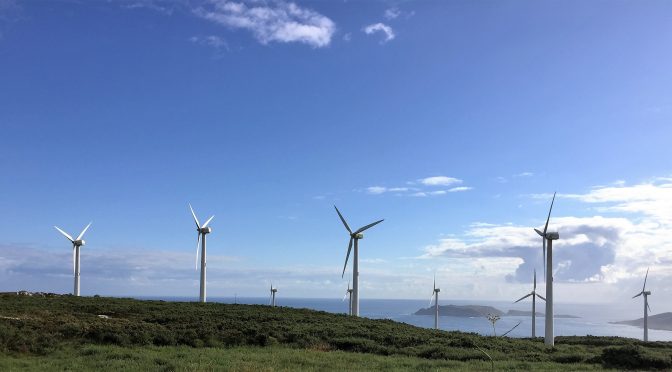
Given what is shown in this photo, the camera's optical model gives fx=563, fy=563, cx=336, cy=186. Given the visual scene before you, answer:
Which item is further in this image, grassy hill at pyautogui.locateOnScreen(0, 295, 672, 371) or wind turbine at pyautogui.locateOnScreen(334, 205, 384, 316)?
wind turbine at pyautogui.locateOnScreen(334, 205, 384, 316)

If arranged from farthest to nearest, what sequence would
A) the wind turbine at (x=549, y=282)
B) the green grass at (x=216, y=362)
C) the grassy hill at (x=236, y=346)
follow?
1. the wind turbine at (x=549, y=282)
2. the grassy hill at (x=236, y=346)
3. the green grass at (x=216, y=362)

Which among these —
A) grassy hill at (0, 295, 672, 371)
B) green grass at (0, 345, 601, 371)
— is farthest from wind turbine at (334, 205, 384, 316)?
green grass at (0, 345, 601, 371)

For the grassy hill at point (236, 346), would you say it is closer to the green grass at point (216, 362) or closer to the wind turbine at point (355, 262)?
the green grass at point (216, 362)

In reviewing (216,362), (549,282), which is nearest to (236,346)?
(216,362)

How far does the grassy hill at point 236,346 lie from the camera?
2778 centimetres

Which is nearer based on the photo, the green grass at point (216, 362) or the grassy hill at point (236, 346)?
the green grass at point (216, 362)

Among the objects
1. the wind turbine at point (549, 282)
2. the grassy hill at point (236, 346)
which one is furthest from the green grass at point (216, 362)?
the wind turbine at point (549, 282)

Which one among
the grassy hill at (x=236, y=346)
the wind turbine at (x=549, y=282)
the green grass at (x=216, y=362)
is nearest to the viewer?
the green grass at (x=216, y=362)

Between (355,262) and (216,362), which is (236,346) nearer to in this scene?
(216,362)

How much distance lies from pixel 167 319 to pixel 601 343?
43.6 m

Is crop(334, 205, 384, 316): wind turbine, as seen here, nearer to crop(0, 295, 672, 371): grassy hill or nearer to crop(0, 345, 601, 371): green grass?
crop(0, 295, 672, 371): grassy hill

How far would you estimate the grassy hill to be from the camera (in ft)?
91.1

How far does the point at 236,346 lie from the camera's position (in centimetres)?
3594

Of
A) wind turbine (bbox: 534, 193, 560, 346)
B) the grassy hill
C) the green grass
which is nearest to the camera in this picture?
the green grass
